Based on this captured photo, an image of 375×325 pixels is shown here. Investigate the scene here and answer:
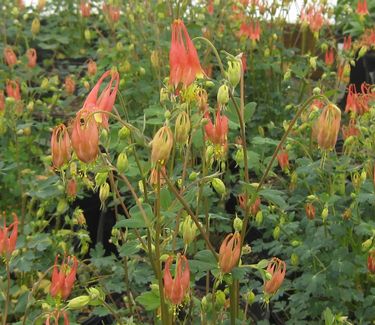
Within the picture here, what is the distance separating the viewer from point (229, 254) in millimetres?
1090

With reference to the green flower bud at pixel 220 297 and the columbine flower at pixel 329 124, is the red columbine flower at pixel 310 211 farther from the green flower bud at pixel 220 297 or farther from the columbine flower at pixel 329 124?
the columbine flower at pixel 329 124

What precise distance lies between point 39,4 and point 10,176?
33.7 inches

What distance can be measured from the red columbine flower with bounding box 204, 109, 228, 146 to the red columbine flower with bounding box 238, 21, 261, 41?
1.21 metres

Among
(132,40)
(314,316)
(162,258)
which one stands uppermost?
(132,40)

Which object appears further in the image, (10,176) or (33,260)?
(10,176)

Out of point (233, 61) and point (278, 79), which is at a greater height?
point (233, 61)

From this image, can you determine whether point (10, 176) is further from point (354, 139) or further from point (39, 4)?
point (354, 139)

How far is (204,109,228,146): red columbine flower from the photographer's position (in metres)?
1.17

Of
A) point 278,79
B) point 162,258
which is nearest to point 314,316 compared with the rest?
point 162,258

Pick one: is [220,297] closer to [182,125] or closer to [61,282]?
[61,282]

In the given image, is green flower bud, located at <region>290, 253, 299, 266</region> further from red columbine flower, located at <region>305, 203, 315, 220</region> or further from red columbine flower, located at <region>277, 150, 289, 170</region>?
red columbine flower, located at <region>277, 150, 289, 170</region>

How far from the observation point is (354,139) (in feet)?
5.22

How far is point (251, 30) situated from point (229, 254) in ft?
4.51

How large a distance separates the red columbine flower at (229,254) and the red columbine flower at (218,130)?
0.57ft
